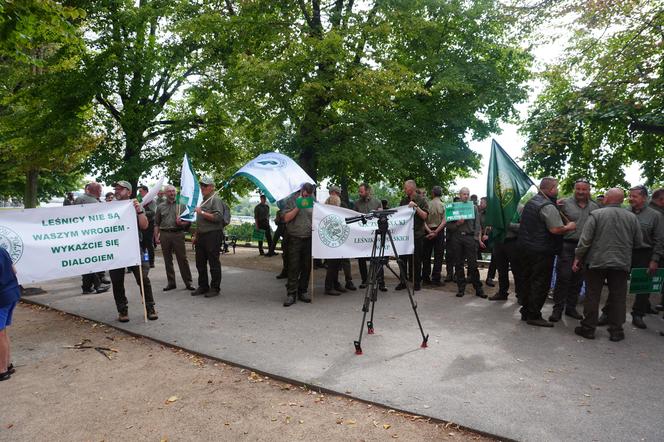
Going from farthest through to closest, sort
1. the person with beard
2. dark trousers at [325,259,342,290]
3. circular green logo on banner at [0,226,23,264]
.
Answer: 1. dark trousers at [325,259,342,290]
2. the person with beard
3. circular green logo on banner at [0,226,23,264]

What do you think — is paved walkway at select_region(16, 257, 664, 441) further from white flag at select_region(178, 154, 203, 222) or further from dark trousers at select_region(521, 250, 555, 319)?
white flag at select_region(178, 154, 203, 222)

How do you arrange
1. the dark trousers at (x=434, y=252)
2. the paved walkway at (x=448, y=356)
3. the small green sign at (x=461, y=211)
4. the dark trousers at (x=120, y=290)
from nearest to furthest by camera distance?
1. the paved walkway at (x=448, y=356)
2. the dark trousers at (x=120, y=290)
3. the small green sign at (x=461, y=211)
4. the dark trousers at (x=434, y=252)

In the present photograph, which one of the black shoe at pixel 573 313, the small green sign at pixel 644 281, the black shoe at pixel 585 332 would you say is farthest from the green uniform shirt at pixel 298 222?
the small green sign at pixel 644 281

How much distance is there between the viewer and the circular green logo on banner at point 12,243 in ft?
17.3

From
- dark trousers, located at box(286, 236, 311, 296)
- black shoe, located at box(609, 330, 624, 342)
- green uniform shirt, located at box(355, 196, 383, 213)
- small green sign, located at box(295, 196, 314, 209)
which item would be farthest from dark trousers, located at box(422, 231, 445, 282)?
black shoe, located at box(609, 330, 624, 342)

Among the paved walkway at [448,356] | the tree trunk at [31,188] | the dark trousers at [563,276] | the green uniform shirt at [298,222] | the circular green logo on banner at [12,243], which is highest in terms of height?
the tree trunk at [31,188]

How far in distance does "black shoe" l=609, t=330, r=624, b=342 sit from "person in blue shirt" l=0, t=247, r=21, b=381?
7195 millimetres

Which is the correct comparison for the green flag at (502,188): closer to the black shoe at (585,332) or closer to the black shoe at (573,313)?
the black shoe at (573,313)

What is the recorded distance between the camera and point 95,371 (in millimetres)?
4586

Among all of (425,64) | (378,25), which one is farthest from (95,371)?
(425,64)

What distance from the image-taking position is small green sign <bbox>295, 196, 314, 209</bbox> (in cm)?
744

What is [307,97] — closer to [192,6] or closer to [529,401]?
[192,6]

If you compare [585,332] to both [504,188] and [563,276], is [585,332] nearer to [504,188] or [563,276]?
[563,276]

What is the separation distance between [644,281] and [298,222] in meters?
5.41
